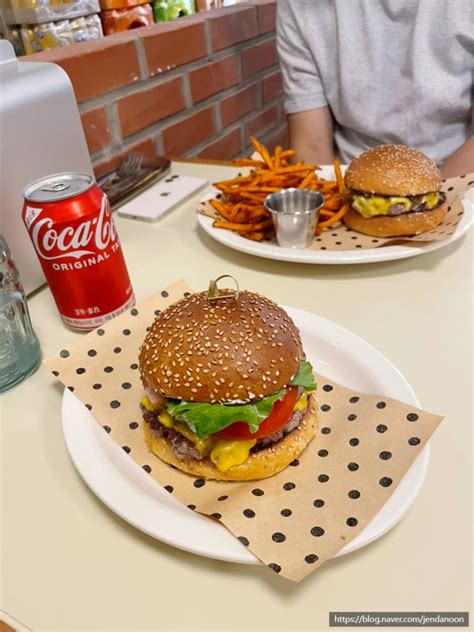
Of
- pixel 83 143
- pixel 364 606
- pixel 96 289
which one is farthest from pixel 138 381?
pixel 83 143

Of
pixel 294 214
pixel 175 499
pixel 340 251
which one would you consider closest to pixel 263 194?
pixel 294 214

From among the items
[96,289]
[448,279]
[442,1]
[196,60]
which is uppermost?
[442,1]

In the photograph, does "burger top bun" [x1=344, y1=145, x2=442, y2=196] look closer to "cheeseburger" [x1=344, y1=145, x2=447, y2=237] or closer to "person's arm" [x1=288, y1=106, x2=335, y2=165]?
"cheeseburger" [x1=344, y1=145, x2=447, y2=237]

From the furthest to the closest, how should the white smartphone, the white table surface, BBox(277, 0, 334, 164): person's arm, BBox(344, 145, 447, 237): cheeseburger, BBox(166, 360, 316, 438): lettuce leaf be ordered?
BBox(277, 0, 334, 164): person's arm < the white smartphone < BBox(344, 145, 447, 237): cheeseburger < BBox(166, 360, 316, 438): lettuce leaf < the white table surface

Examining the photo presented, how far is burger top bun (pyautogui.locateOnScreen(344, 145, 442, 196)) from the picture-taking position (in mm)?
1411

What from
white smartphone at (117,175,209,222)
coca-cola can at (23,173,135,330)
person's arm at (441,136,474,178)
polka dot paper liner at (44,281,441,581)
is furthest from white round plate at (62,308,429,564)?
person's arm at (441,136,474,178)

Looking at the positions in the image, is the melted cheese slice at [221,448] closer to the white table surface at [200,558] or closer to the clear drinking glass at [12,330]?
the white table surface at [200,558]

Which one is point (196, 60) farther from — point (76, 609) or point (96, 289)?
point (76, 609)

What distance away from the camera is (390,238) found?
1431 millimetres

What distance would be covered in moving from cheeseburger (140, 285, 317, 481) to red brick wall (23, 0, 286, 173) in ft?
4.07

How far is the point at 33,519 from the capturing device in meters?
0.79

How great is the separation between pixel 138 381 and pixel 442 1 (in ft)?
5.38

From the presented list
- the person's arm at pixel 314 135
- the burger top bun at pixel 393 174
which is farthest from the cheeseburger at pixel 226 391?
the person's arm at pixel 314 135

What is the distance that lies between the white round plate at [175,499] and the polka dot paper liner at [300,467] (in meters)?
0.01
